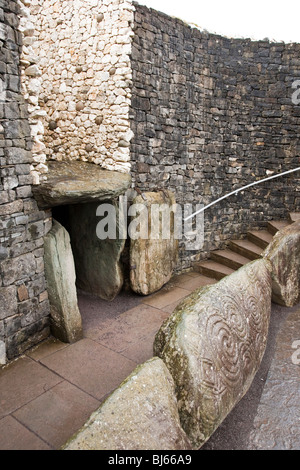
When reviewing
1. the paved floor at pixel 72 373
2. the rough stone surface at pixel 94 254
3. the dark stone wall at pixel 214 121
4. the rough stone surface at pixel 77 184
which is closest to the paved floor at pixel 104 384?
the paved floor at pixel 72 373

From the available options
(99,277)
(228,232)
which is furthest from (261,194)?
(99,277)

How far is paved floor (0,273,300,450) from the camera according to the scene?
104 inches

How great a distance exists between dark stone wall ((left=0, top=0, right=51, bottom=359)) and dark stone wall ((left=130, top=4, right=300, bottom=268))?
1732 mm

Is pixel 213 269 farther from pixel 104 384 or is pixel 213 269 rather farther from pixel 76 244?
pixel 104 384

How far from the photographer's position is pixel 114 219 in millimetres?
4625

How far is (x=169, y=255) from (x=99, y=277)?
1.11m

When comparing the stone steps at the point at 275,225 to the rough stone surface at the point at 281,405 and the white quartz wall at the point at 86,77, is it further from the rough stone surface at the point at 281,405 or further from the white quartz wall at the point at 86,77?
the white quartz wall at the point at 86,77

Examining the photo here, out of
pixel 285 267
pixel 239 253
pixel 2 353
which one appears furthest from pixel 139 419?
pixel 239 253

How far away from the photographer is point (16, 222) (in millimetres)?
3395

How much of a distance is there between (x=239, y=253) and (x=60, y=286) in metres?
3.62

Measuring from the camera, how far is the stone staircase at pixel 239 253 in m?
5.90

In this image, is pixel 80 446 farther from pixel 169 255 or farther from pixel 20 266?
pixel 169 255

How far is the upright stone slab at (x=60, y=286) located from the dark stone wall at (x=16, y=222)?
0.08 meters

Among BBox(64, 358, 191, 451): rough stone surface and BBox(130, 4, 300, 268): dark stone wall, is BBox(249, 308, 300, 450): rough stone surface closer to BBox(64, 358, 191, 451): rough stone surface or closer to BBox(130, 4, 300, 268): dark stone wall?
BBox(64, 358, 191, 451): rough stone surface
